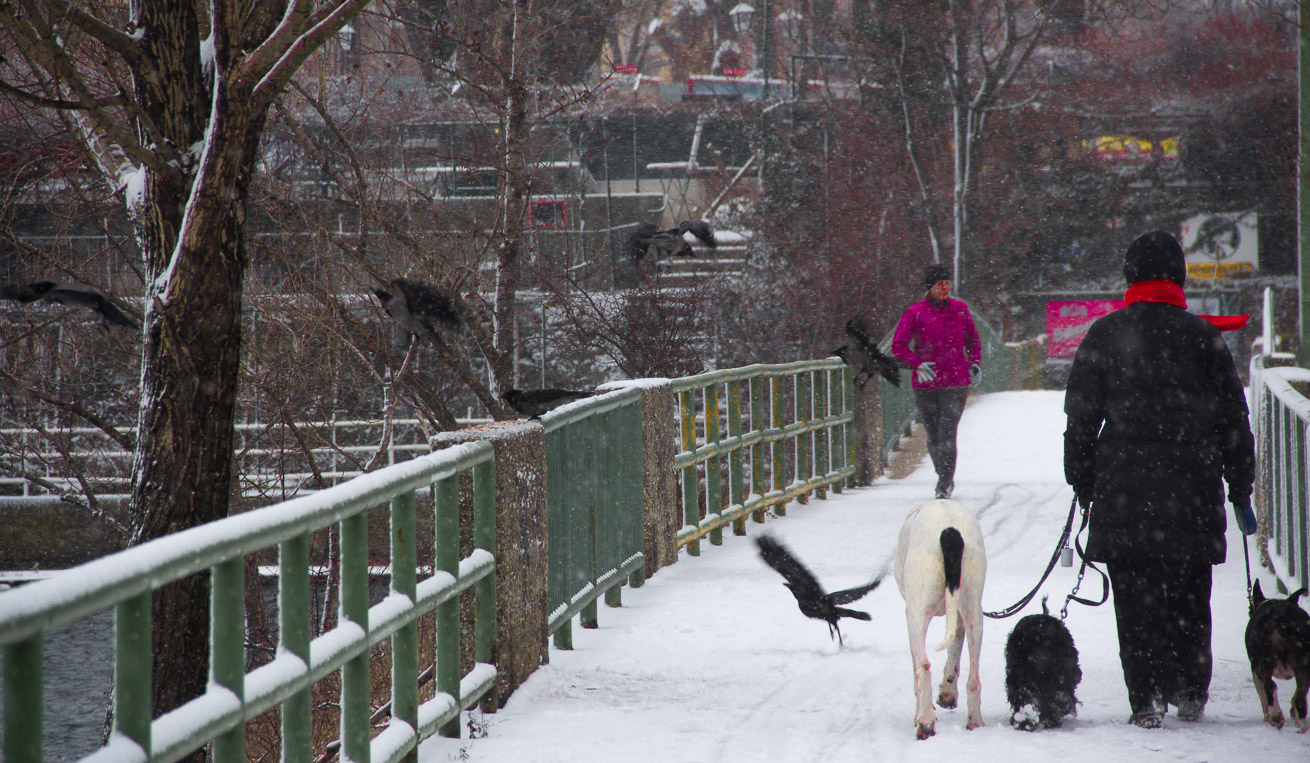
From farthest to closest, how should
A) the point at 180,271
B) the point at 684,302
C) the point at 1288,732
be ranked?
the point at 684,302, the point at 180,271, the point at 1288,732

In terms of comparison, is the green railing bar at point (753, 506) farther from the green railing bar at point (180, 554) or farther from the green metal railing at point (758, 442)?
the green railing bar at point (180, 554)

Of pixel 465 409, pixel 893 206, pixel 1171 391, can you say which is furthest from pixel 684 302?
pixel 893 206

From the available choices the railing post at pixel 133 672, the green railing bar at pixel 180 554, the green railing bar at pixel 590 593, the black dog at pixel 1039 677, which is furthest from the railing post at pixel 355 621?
the black dog at pixel 1039 677

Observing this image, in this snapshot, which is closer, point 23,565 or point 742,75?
point 23,565

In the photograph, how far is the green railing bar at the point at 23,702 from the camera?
1.96 metres

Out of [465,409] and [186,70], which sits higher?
[186,70]

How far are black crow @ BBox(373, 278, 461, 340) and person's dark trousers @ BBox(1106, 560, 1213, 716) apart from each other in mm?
4182

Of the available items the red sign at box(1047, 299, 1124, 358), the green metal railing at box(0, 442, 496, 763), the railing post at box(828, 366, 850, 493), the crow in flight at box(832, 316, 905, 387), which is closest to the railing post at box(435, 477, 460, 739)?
the green metal railing at box(0, 442, 496, 763)

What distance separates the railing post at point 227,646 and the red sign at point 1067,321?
4109 centimetres

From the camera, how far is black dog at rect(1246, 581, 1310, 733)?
13.7ft

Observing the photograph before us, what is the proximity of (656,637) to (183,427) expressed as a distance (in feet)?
8.06

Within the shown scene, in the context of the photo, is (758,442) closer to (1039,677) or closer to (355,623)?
(1039,677)

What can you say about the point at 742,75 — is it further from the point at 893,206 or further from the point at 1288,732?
the point at 1288,732

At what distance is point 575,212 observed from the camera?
26.3m
